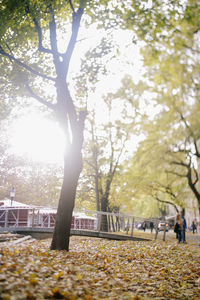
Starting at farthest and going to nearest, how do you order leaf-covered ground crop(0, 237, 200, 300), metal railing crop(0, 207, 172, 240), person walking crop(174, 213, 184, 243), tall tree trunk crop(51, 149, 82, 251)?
metal railing crop(0, 207, 172, 240) → person walking crop(174, 213, 184, 243) → tall tree trunk crop(51, 149, 82, 251) → leaf-covered ground crop(0, 237, 200, 300)

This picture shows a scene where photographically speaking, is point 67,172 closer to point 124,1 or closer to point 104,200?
point 124,1

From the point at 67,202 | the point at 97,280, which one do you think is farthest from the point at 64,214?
the point at 97,280

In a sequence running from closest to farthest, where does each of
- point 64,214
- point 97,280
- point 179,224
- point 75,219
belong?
1. point 97,280
2. point 64,214
3. point 179,224
4. point 75,219

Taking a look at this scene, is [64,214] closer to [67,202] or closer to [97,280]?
[67,202]

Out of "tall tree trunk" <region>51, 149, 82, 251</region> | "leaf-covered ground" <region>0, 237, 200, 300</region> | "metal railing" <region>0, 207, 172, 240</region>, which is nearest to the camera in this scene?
"leaf-covered ground" <region>0, 237, 200, 300</region>

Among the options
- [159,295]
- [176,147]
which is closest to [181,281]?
[159,295]

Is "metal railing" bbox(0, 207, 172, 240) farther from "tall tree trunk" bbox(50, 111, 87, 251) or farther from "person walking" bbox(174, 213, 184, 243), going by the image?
"tall tree trunk" bbox(50, 111, 87, 251)

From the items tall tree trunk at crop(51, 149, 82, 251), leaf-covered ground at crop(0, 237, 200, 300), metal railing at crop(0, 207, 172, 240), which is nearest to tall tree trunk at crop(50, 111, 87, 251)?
tall tree trunk at crop(51, 149, 82, 251)

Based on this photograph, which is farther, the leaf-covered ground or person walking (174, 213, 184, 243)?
person walking (174, 213, 184, 243)

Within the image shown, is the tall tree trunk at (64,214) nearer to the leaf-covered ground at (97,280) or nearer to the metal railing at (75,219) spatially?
the leaf-covered ground at (97,280)

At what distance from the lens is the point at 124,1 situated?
420 inches

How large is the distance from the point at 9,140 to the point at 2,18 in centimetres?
2412

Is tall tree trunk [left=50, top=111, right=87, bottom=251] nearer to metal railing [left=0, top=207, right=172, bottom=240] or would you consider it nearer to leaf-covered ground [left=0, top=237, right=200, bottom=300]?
leaf-covered ground [left=0, top=237, right=200, bottom=300]

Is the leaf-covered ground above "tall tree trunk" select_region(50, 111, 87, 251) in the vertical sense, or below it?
below
